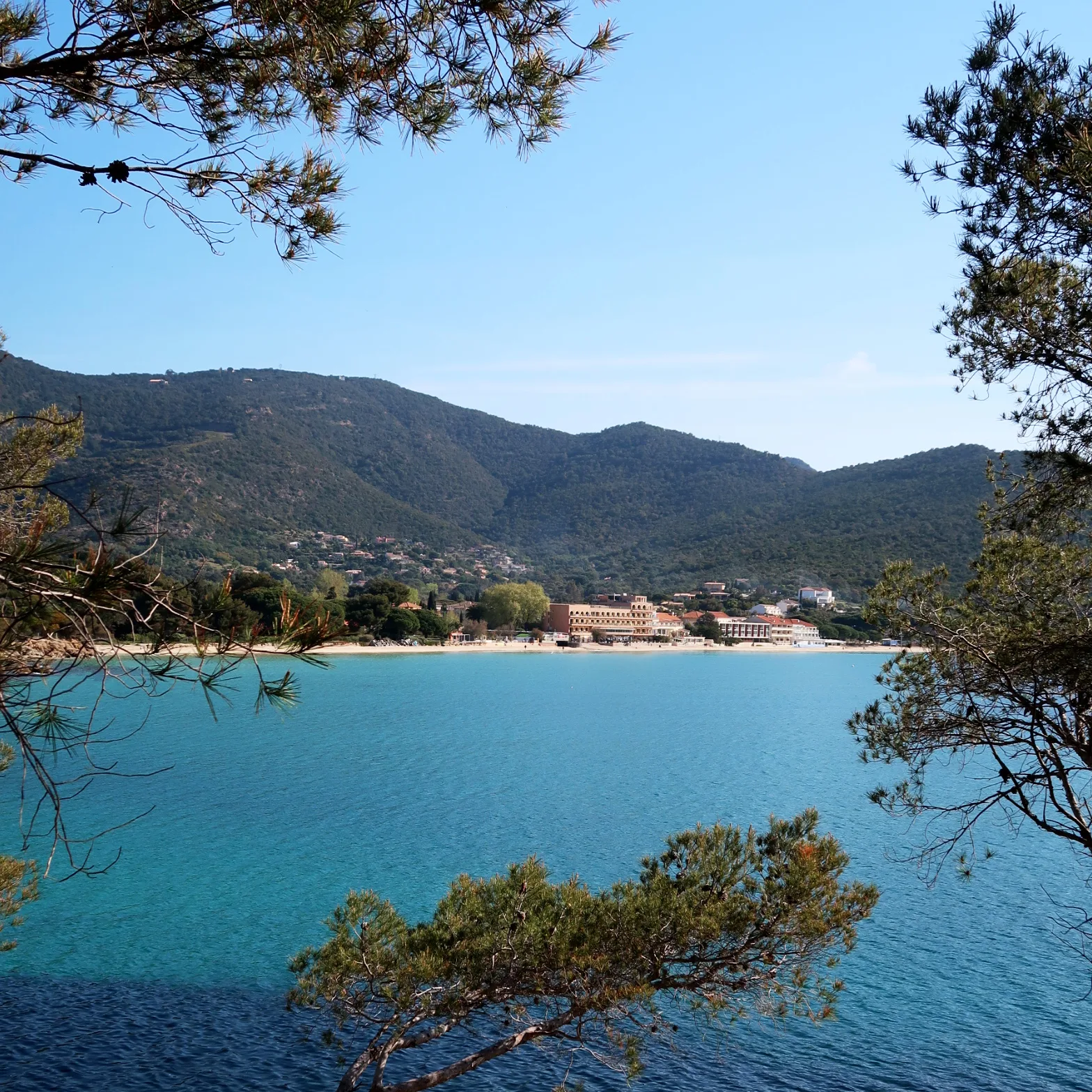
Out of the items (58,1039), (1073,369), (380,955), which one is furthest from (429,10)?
(58,1039)

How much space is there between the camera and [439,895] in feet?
46.0

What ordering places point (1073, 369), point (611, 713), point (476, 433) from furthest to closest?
point (476, 433) < point (611, 713) < point (1073, 369)

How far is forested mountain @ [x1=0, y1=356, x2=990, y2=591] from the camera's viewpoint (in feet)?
303

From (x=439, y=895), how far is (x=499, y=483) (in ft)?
452

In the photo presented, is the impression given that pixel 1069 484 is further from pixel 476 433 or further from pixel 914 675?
pixel 476 433

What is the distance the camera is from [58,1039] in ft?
31.2

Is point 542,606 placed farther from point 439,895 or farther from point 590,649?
point 439,895

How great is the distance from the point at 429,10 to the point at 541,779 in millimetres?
22868

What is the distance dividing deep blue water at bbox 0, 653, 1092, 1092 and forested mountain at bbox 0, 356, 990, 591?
146 feet

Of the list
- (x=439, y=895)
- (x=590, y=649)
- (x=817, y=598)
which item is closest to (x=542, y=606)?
(x=590, y=649)

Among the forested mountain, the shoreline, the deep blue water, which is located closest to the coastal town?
the shoreline

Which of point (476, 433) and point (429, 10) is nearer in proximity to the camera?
point (429, 10)

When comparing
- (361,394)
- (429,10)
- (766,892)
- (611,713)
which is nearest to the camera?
(429,10)

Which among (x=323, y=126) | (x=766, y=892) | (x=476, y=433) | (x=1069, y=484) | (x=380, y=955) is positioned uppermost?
(x=476, y=433)
